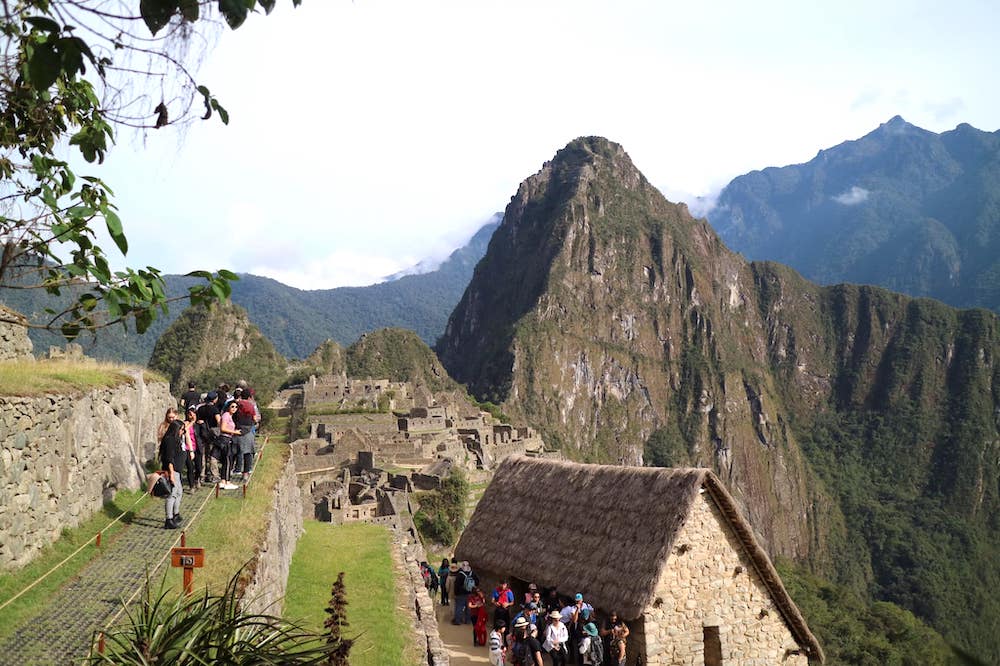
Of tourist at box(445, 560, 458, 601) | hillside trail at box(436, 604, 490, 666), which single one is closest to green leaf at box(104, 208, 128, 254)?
hillside trail at box(436, 604, 490, 666)

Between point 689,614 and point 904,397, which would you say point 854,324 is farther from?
point 689,614

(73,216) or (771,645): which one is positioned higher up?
(73,216)

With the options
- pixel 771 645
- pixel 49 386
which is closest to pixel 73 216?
pixel 49 386

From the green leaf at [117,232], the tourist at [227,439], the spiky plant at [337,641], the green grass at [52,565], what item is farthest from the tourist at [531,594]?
the green leaf at [117,232]

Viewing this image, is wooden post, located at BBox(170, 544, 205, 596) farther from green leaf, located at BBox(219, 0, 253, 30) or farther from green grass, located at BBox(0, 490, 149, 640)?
green leaf, located at BBox(219, 0, 253, 30)

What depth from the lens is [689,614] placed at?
1168 centimetres

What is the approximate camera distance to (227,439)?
12508 mm

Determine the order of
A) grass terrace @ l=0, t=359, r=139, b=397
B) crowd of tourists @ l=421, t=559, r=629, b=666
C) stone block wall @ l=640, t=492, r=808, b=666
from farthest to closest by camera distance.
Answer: stone block wall @ l=640, t=492, r=808, b=666 < crowd of tourists @ l=421, t=559, r=629, b=666 < grass terrace @ l=0, t=359, r=139, b=397

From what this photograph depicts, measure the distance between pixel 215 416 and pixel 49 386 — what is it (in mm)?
3494

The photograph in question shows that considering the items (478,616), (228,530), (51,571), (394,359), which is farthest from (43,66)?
(394,359)

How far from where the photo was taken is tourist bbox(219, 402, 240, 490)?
40.2 ft

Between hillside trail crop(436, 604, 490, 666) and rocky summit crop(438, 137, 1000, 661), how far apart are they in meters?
106

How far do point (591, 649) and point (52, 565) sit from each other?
6.68 metres

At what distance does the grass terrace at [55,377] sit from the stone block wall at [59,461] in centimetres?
11
